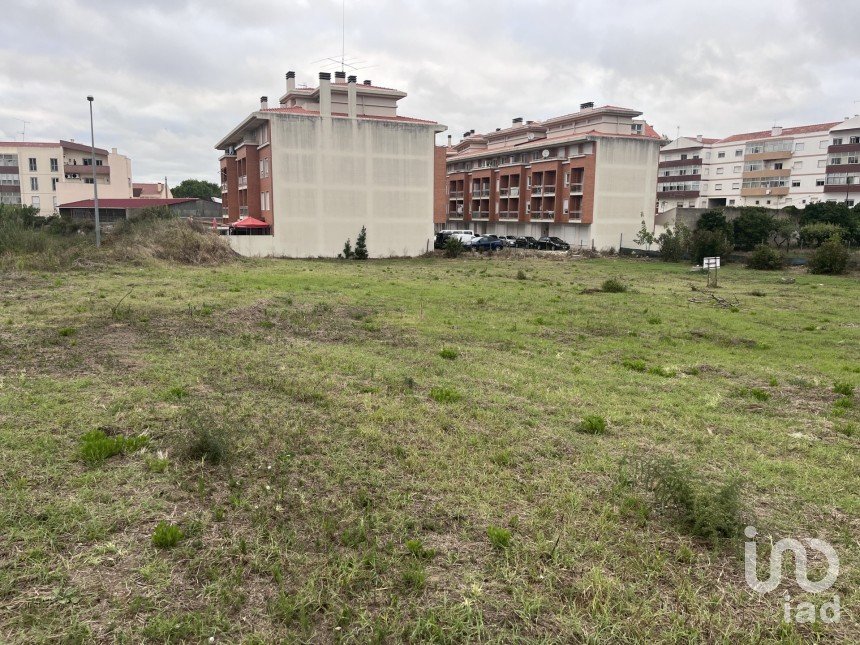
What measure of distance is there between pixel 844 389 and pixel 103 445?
39.9 feet

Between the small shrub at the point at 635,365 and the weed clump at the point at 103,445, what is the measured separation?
30.6ft

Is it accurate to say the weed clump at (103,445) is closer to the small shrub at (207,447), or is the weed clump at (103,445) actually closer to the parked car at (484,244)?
the small shrub at (207,447)

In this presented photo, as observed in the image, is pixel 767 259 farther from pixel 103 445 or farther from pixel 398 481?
pixel 103 445

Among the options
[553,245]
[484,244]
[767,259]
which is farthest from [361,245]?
[767,259]

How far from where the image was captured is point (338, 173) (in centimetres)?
4828

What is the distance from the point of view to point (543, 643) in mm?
4250

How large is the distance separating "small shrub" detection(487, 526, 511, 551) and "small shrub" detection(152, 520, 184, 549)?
113 inches

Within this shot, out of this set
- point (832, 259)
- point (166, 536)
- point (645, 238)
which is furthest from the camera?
point (645, 238)

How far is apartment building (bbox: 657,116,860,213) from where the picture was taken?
260ft

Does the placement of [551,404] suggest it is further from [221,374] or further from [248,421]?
[221,374]

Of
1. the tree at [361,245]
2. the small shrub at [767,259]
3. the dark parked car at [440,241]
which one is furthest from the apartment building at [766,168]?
the tree at [361,245]

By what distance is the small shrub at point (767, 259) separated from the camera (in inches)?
1650

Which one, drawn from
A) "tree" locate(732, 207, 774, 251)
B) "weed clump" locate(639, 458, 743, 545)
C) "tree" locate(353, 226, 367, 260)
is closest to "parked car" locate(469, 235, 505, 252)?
"tree" locate(353, 226, 367, 260)

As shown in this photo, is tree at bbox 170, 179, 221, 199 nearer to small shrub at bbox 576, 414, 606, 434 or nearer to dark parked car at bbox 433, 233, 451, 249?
dark parked car at bbox 433, 233, 451, 249
